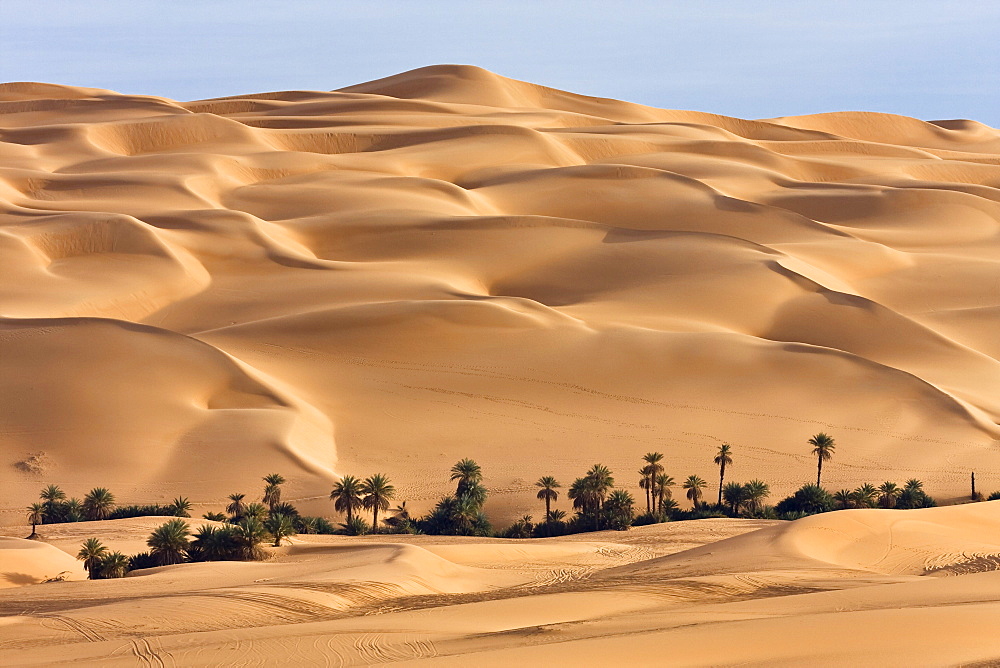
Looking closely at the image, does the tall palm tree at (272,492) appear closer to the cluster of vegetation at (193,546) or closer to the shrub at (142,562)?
the cluster of vegetation at (193,546)

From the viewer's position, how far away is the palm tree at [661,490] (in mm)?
29969

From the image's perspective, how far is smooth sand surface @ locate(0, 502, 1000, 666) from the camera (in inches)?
424

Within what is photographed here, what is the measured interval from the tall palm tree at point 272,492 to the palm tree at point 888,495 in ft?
45.9

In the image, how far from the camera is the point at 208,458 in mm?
31453

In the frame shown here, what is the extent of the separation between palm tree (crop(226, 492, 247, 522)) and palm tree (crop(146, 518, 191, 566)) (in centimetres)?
661

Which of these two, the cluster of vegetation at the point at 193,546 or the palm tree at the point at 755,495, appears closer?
the cluster of vegetation at the point at 193,546

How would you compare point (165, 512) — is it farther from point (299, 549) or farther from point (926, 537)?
point (926, 537)

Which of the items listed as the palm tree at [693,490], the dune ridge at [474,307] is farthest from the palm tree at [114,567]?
the palm tree at [693,490]

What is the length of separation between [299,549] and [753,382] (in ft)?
65.2

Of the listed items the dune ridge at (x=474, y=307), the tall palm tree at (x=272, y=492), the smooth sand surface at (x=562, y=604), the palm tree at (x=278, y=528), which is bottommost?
the smooth sand surface at (x=562, y=604)

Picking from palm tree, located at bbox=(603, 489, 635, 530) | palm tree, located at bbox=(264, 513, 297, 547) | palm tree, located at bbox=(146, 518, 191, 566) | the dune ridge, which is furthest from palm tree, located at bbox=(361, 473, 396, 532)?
palm tree, located at bbox=(146, 518, 191, 566)

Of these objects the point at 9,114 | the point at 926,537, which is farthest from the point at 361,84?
the point at 926,537

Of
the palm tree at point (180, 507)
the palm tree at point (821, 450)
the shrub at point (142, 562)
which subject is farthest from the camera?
the palm tree at point (821, 450)

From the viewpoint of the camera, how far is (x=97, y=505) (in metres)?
28.0
